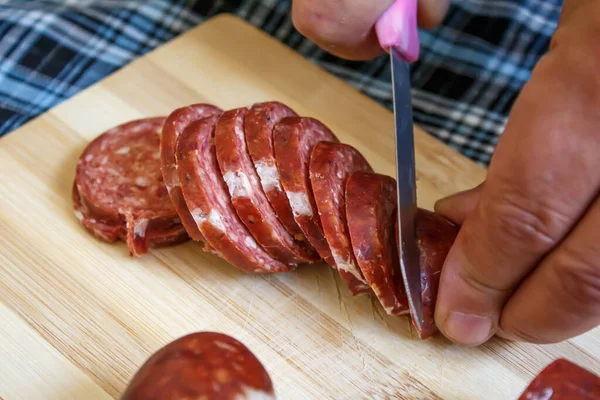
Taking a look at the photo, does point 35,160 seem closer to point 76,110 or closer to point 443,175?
point 76,110

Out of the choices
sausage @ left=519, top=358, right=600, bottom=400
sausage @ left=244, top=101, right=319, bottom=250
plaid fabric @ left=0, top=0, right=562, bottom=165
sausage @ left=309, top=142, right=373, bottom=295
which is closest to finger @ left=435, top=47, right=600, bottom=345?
sausage @ left=519, top=358, right=600, bottom=400

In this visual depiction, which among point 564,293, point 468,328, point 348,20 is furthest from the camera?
point 348,20

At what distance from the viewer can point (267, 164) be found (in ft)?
8.45

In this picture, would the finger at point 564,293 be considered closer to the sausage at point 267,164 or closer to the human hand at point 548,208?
the human hand at point 548,208

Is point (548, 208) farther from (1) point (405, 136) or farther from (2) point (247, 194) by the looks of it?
(2) point (247, 194)

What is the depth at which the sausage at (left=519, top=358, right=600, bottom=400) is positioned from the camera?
81.4 inches

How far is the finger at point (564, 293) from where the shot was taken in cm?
197

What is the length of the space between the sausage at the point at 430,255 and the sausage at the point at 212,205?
21.8 inches

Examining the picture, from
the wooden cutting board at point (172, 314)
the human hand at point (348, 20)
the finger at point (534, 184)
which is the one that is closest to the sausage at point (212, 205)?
the wooden cutting board at point (172, 314)

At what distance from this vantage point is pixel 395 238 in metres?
2.60

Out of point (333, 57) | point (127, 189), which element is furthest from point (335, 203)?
point (333, 57)

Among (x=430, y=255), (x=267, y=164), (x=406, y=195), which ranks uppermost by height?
(x=406, y=195)

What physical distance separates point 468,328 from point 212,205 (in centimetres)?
98

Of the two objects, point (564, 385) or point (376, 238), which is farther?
point (376, 238)
